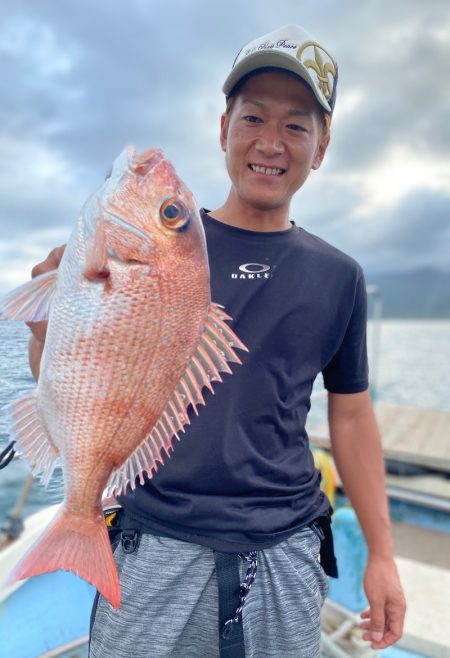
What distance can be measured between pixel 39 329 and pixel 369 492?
1.61 m

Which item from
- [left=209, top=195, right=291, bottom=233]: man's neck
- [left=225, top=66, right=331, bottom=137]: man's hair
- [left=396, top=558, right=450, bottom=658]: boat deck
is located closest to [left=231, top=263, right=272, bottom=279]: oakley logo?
[left=209, top=195, right=291, bottom=233]: man's neck

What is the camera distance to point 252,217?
78.7 inches

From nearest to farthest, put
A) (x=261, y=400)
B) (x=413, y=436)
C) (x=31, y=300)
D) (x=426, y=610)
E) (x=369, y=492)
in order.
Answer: (x=31, y=300) < (x=261, y=400) < (x=369, y=492) < (x=426, y=610) < (x=413, y=436)

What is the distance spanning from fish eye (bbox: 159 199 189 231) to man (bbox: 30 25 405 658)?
314 mm

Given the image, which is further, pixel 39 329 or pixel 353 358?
pixel 353 358

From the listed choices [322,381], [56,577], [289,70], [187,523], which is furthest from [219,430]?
[56,577]

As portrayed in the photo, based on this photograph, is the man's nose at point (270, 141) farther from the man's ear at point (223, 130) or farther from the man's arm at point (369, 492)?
the man's arm at point (369, 492)

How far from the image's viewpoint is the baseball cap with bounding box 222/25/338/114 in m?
1.81

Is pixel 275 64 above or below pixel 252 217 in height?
above

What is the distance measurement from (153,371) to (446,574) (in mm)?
4088

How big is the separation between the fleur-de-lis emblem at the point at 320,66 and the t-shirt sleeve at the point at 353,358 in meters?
0.72

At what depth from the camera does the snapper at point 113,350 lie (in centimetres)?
125

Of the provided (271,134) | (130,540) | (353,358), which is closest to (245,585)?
(130,540)

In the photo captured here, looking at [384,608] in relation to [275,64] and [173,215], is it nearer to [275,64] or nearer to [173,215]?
[173,215]
